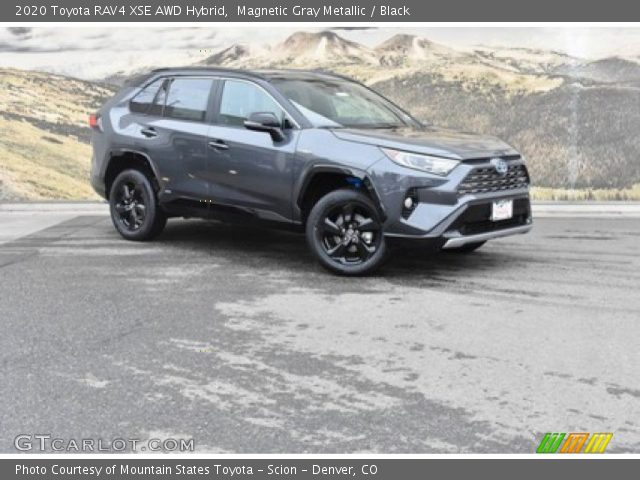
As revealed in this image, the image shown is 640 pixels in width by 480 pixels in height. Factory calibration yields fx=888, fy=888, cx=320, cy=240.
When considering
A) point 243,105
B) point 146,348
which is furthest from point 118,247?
point 146,348

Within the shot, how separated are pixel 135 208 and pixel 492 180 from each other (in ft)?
12.5

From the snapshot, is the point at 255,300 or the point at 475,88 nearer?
the point at 255,300

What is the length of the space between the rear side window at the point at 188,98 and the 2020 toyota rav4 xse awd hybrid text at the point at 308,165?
1 centimetres

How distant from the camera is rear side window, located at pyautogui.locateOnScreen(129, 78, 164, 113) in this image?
9.03m

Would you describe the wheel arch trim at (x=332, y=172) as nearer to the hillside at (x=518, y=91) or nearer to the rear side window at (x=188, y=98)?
the rear side window at (x=188, y=98)

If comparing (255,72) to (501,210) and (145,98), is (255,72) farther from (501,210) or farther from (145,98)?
(501,210)

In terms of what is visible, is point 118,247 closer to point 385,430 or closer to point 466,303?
point 466,303

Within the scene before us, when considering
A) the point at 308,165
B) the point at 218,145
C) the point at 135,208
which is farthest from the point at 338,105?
the point at 135,208

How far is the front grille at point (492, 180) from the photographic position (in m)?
7.25

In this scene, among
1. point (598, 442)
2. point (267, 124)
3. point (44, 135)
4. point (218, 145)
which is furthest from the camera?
point (44, 135)

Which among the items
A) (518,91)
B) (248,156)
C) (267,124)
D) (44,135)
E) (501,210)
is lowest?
(501,210)

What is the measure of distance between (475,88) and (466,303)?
25.3ft

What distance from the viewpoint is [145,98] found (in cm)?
909

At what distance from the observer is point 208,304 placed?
6629 mm
